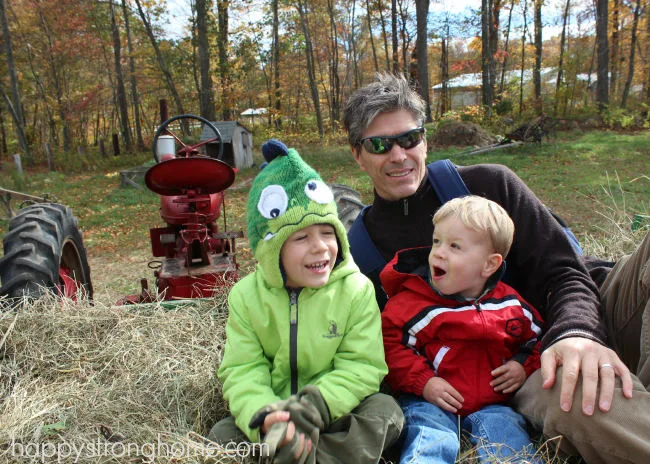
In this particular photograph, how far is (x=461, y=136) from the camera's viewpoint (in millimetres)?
14508

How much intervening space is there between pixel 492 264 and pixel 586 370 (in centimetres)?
53

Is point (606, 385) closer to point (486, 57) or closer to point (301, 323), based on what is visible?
point (301, 323)

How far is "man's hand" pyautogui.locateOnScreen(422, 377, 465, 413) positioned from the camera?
1.82m

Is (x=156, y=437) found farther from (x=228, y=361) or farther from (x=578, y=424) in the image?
(x=578, y=424)

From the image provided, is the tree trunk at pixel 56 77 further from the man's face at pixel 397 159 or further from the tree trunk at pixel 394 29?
the man's face at pixel 397 159

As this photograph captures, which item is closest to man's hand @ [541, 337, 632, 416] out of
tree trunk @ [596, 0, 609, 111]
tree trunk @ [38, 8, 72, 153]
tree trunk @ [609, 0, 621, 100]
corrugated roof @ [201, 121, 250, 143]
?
corrugated roof @ [201, 121, 250, 143]

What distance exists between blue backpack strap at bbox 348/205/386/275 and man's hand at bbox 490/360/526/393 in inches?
28.9

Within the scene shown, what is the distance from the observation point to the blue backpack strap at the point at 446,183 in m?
2.30

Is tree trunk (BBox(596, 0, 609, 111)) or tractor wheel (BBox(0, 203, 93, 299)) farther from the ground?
tree trunk (BBox(596, 0, 609, 111))

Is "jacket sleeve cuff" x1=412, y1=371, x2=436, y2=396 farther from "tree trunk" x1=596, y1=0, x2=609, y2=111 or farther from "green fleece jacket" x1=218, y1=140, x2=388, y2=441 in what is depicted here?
"tree trunk" x1=596, y1=0, x2=609, y2=111

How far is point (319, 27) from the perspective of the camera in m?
27.2

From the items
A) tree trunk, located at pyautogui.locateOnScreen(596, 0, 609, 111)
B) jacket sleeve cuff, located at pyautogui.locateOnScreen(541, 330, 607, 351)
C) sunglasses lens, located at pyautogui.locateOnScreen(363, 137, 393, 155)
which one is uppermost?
tree trunk, located at pyautogui.locateOnScreen(596, 0, 609, 111)

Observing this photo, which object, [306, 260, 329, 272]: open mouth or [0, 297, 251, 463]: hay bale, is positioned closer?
[0, 297, 251, 463]: hay bale

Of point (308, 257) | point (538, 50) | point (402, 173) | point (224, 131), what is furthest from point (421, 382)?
point (538, 50)
